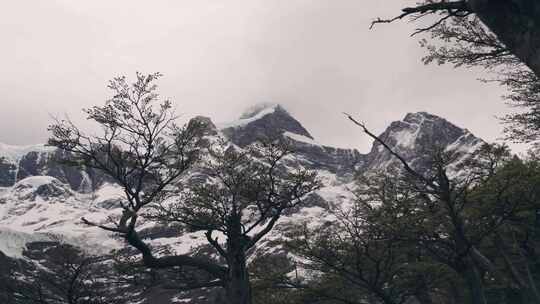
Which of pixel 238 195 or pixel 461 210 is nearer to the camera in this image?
pixel 461 210

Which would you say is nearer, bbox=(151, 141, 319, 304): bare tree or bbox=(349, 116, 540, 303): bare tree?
bbox=(349, 116, 540, 303): bare tree

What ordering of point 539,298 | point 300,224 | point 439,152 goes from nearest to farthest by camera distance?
1. point 439,152
2. point 539,298
3. point 300,224

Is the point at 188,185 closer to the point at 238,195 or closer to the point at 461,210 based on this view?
the point at 238,195

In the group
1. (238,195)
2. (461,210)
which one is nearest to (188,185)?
(238,195)

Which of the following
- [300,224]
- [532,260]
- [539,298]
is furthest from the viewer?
[532,260]

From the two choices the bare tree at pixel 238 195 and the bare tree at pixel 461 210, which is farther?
the bare tree at pixel 238 195

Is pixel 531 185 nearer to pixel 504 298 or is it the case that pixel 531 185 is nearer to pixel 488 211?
pixel 488 211

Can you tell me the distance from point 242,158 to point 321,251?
6.28 meters

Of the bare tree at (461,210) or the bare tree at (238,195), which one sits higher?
the bare tree at (238,195)

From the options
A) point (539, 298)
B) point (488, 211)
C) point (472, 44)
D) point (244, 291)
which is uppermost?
point (472, 44)

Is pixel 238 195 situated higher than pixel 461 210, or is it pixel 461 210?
pixel 238 195

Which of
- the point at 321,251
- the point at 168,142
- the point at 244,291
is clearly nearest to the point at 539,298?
the point at 321,251

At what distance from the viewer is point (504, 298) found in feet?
122

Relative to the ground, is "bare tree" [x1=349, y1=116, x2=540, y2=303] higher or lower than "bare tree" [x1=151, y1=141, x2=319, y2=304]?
lower
